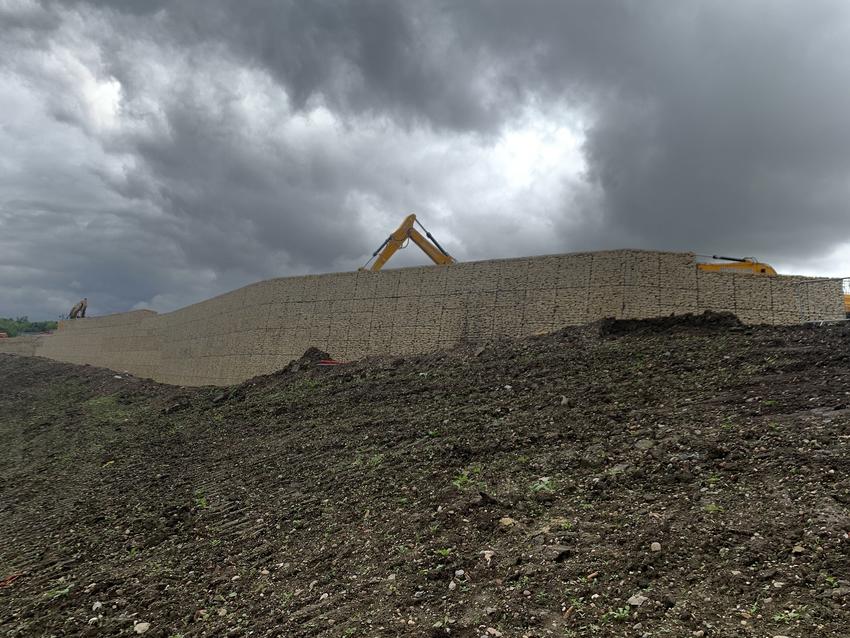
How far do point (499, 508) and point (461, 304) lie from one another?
28.9ft

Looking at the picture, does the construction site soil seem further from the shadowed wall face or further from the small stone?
the shadowed wall face

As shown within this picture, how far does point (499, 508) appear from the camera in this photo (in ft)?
16.1

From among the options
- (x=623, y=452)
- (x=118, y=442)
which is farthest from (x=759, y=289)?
(x=118, y=442)

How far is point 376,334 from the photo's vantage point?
14.8 meters

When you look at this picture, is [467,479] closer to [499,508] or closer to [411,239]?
[499,508]

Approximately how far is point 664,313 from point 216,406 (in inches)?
389

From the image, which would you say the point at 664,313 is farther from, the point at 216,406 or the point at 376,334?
the point at 216,406

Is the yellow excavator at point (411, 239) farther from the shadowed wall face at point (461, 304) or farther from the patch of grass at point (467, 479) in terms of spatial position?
the patch of grass at point (467, 479)

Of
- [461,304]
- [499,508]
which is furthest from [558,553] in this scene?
[461,304]

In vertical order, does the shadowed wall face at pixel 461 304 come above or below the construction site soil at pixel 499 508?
above

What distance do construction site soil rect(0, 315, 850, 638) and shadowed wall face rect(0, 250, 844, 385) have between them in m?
1.38

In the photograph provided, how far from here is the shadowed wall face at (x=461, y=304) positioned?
1092cm

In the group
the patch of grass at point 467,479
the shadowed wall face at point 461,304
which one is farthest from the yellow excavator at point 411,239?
the patch of grass at point 467,479

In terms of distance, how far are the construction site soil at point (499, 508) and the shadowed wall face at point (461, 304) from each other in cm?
138
